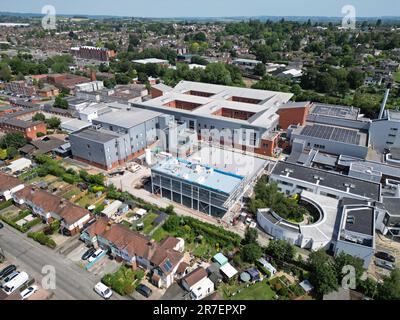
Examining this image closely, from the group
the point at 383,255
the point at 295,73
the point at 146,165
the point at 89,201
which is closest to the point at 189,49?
the point at 295,73

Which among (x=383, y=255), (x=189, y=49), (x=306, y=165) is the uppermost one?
(x=189, y=49)

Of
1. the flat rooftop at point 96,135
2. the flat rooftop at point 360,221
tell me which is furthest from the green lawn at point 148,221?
the flat rooftop at point 360,221

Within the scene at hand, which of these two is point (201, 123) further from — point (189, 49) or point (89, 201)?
point (189, 49)

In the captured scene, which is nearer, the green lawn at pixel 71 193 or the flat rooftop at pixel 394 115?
the green lawn at pixel 71 193

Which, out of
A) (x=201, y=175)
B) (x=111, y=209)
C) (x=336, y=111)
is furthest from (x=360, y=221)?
(x=336, y=111)

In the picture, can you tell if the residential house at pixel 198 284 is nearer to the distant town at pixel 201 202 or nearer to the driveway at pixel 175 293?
the distant town at pixel 201 202

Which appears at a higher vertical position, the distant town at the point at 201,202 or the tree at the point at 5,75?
the tree at the point at 5,75

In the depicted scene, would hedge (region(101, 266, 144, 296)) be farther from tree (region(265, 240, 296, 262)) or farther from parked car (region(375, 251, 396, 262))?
parked car (region(375, 251, 396, 262))
